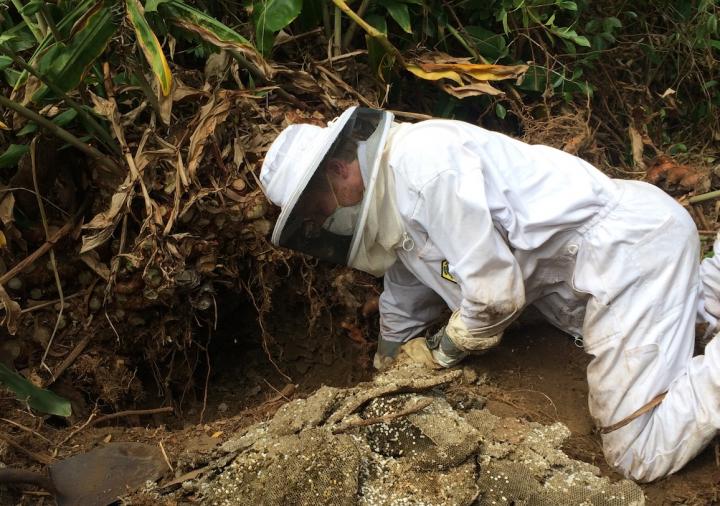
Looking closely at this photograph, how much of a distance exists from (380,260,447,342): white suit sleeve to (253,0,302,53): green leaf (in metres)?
1.19

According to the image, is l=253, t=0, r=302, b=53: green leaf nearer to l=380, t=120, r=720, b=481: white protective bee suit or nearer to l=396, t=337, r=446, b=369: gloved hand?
l=380, t=120, r=720, b=481: white protective bee suit

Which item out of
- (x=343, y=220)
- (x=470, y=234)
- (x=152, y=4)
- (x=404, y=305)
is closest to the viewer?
(x=470, y=234)

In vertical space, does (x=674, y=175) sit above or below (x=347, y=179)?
below

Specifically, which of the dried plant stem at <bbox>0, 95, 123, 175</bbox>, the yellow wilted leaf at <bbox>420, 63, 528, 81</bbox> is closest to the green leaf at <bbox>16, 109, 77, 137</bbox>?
the dried plant stem at <bbox>0, 95, 123, 175</bbox>

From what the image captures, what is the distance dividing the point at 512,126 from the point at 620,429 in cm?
198

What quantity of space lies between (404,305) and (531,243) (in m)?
0.80

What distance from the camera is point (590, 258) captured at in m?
2.44

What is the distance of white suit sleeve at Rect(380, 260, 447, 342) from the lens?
119 inches

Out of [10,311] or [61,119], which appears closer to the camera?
[10,311]

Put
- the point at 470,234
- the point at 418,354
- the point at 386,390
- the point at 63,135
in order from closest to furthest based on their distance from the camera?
1. the point at 386,390
2. the point at 470,234
3. the point at 63,135
4. the point at 418,354

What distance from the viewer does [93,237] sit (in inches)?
110

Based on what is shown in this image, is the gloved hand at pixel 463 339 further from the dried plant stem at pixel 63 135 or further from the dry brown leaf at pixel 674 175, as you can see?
the dried plant stem at pixel 63 135

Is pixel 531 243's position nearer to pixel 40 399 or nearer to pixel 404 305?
pixel 404 305

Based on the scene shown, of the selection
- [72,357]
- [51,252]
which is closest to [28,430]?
[72,357]
